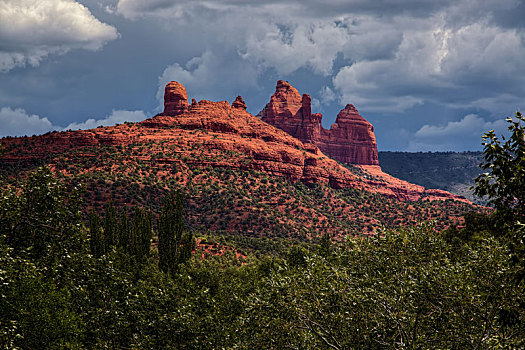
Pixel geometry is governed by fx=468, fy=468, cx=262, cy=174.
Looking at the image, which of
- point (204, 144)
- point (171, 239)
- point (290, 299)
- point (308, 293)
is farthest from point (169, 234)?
point (204, 144)

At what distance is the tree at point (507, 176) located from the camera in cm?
1192

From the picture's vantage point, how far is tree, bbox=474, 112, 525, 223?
1192cm

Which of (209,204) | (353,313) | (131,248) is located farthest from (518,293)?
→ (209,204)

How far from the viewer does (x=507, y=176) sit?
12.1m

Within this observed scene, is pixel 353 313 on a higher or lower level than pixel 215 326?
higher

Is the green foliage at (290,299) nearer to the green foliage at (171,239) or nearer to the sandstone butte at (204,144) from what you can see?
the green foliage at (171,239)

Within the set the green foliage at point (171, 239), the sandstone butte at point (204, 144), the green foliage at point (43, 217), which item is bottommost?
the green foliage at point (171, 239)

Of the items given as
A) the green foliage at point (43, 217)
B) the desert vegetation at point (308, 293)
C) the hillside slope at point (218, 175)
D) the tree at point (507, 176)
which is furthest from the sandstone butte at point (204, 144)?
the tree at point (507, 176)

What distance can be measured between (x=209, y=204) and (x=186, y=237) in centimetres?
6216

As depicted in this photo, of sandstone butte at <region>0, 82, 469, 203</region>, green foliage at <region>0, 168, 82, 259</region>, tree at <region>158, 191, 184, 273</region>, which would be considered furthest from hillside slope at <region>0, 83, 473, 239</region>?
green foliage at <region>0, 168, 82, 259</region>

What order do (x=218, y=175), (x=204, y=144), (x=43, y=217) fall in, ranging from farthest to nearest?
(x=204, y=144) → (x=218, y=175) → (x=43, y=217)

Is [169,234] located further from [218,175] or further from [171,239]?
[218,175]

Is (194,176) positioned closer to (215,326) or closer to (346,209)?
(346,209)

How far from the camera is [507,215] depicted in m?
12.0
